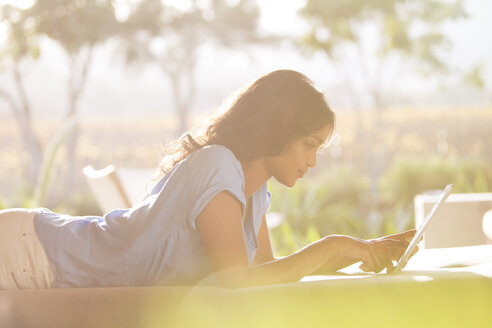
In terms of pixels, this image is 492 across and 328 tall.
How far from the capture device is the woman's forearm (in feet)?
4.21

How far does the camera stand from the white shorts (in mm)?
1431

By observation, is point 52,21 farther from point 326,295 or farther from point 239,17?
point 326,295

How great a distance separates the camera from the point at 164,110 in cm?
948

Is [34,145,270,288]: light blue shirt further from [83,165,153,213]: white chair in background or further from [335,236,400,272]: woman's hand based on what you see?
[83,165,153,213]: white chair in background

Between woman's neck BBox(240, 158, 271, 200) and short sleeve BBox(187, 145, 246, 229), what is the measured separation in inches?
4.1

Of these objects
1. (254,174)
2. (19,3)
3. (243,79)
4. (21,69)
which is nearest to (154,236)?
(254,174)

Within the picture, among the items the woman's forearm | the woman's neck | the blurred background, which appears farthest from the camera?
the blurred background

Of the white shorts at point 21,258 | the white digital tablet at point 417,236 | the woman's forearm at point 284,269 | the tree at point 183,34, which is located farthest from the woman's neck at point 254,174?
the tree at point 183,34

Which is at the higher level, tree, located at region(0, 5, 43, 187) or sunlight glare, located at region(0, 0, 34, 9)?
sunlight glare, located at region(0, 0, 34, 9)

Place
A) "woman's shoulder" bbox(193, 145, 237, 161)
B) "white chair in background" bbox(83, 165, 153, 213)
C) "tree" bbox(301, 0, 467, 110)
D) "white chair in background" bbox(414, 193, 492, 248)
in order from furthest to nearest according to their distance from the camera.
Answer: "tree" bbox(301, 0, 467, 110) → "white chair in background" bbox(83, 165, 153, 213) → "white chair in background" bbox(414, 193, 492, 248) → "woman's shoulder" bbox(193, 145, 237, 161)

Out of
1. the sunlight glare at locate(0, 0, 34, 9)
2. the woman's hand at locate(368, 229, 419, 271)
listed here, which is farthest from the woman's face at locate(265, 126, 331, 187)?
the sunlight glare at locate(0, 0, 34, 9)

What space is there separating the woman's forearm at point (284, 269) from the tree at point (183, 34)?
7.28 m

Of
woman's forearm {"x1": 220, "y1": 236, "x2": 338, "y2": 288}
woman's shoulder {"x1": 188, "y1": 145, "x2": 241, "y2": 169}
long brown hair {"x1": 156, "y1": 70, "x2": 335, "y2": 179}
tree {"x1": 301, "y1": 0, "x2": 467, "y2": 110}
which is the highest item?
tree {"x1": 301, "y1": 0, "x2": 467, "y2": 110}

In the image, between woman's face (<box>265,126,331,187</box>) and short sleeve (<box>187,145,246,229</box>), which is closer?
short sleeve (<box>187,145,246,229</box>)
